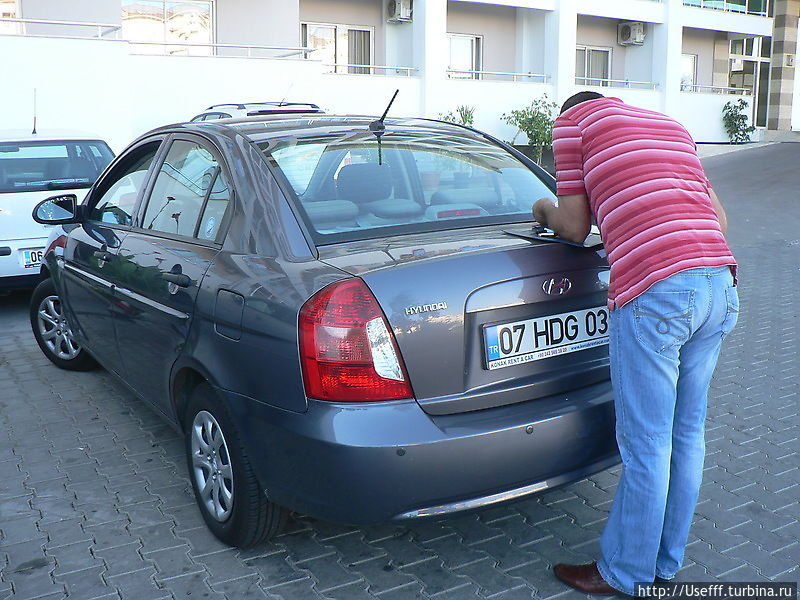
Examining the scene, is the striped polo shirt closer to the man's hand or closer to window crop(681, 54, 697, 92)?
the man's hand

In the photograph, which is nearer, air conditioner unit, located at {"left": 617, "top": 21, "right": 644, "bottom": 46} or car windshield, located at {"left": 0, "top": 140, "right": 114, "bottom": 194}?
car windshield, located at {"left": 0, "top": 140, "right": 114, "bottom": 194}

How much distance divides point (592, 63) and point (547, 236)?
2449cm

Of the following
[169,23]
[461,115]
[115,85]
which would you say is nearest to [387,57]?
[461,115]

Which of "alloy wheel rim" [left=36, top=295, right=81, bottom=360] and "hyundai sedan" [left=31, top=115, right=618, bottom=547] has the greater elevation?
"hyundai sedan" [left=31, top=115, right=618, bottom=547]

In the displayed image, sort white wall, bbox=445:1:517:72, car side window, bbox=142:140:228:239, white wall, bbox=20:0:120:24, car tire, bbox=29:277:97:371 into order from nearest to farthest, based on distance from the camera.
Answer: car side window, bbox=142:140:228:239
car tire, bbox=29:277:97:371
white wall, bbox=20:0:120:24
white wall, bbox=445:1:517:72

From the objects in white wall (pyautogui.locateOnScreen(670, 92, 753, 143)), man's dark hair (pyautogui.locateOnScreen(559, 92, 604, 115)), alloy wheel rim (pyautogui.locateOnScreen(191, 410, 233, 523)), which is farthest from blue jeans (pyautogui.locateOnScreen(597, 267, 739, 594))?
white wall (pyautogui.locateOnScreen(670, 92, 753, 143))

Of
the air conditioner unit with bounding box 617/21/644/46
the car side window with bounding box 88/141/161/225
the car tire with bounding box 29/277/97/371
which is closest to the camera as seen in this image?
the car side window with bounding box 88/141/161/225

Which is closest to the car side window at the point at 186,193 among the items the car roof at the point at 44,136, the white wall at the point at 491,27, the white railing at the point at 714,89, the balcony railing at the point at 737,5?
the car roof at the point at 44,136

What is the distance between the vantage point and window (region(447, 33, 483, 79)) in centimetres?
2298

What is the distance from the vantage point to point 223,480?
331 cm

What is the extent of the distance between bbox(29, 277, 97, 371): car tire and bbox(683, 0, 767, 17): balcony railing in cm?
2450

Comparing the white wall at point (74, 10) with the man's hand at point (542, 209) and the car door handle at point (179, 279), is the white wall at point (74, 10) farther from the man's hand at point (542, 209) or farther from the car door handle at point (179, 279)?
the man's hand at point (542, 209)

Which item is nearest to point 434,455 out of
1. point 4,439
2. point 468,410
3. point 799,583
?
point 468,410

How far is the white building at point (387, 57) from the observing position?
13.6m
